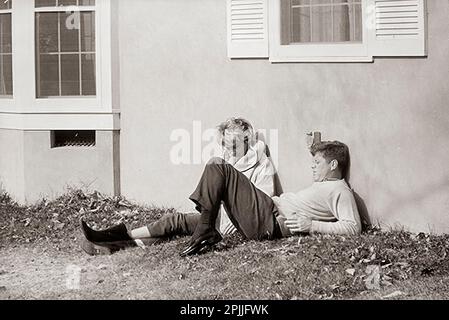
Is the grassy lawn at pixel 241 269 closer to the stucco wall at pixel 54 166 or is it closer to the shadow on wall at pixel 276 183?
the shadow on wall at pixel 276 183

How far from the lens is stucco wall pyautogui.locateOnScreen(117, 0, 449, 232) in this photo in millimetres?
6914

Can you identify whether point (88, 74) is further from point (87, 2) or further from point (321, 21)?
point (321, 21)

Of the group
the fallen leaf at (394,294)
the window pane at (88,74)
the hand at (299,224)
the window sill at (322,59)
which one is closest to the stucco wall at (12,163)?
the window pane at (88,74)

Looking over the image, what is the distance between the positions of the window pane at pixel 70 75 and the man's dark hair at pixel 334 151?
2.76 m

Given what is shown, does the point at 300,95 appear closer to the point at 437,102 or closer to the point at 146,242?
the point at 437,102

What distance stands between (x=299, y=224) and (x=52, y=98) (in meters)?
3.21

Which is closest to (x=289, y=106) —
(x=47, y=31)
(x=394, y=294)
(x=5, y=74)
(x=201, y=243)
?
(x=201, y=243)

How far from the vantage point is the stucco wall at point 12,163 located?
8711 millimetres

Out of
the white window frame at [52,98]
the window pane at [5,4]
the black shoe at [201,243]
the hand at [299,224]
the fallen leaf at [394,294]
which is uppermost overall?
the window pane at [5,4]

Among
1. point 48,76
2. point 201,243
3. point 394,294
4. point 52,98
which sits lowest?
point 394,294

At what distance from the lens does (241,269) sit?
6125 mm

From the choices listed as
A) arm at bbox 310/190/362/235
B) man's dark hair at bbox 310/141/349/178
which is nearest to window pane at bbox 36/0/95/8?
man's dark hair at bbox 310/141/349/178

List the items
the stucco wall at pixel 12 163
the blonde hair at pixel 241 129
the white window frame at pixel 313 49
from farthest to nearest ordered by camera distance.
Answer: the stucco wall at pixel 12 163, the blonde hair at pixel 241 129, the white window frame at pixel 313 49
